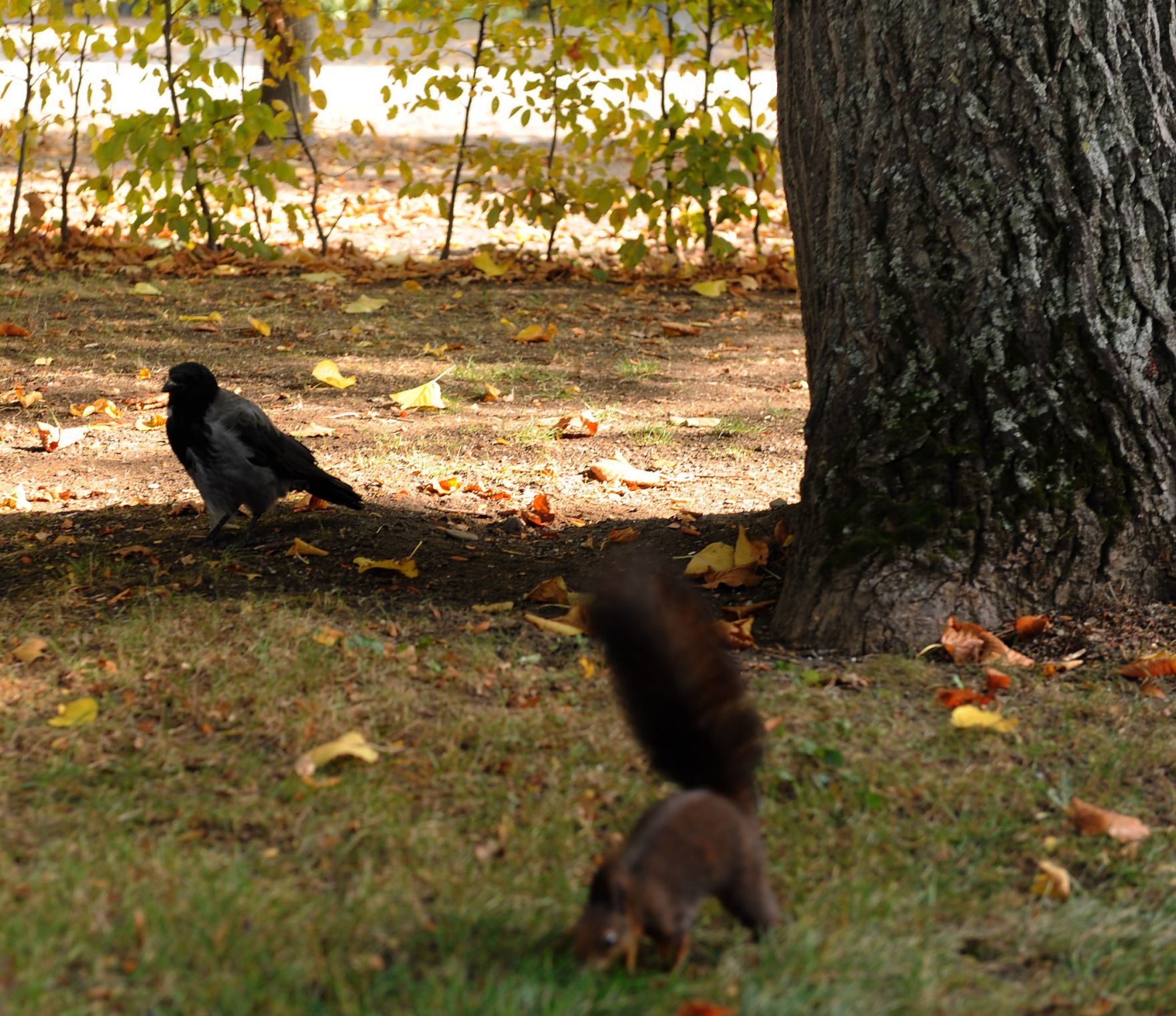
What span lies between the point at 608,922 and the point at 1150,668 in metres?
2.07

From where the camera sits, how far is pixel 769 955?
2.33 m

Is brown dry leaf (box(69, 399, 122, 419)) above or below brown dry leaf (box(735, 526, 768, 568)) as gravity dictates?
above

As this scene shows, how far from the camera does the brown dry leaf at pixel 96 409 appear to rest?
6.28m

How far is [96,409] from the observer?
632cm

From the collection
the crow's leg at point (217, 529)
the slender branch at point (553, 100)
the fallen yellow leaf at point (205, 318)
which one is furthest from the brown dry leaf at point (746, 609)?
the slender branch at point (553, 100)

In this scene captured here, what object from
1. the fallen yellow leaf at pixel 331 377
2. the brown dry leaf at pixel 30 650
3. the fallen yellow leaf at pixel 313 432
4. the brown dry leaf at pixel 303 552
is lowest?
the brown dry leaf at pixel 30 650

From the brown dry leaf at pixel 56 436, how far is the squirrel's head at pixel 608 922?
4496 millimetres

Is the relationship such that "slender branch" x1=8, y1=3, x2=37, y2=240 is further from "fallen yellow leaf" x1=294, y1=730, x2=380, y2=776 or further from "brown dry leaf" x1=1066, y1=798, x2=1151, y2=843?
"brown dry leaf" x1=1066, y1=798, x2=1151, y2=843

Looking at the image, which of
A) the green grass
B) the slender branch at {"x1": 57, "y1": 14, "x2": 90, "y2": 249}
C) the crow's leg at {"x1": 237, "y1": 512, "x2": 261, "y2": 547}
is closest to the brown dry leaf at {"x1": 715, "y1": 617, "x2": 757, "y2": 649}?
the green grass

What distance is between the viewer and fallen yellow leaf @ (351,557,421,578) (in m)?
4.28

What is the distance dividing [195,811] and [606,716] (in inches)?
40.8

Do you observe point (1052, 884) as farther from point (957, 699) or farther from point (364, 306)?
point (364, 306)

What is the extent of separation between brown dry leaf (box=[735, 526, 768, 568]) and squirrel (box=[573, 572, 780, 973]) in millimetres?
1924

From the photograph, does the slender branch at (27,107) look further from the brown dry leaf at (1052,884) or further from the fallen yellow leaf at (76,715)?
the brown dry leaf at (1052,884)
